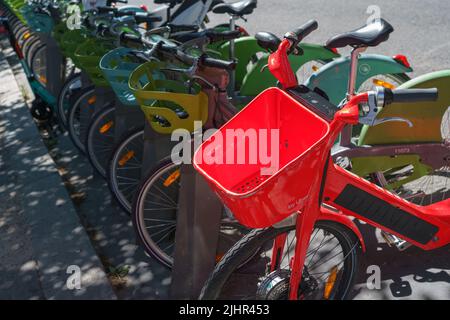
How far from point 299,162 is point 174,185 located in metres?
1.67

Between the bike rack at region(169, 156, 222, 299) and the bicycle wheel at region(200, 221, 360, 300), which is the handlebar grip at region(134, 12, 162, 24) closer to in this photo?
the bike rack at region(169, 156, 222, 299)

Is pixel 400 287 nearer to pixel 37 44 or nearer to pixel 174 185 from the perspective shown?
pixel 174 185

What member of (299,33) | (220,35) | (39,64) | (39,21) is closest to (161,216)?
(220,35)

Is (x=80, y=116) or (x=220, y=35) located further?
(x=80, y=116)

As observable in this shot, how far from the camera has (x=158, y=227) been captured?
13.1ft

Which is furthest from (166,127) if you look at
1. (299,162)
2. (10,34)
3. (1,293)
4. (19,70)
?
(19,70)

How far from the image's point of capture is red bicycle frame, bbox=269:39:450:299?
2.63 m

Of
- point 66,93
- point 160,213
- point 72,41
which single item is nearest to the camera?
point 160,213

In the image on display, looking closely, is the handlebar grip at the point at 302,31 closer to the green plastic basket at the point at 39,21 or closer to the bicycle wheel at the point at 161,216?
the bicycle wheel at the point at 161,216

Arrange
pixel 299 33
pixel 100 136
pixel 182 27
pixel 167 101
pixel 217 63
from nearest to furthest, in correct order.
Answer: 1. pixel 299 33
2. pixel 217 63
3. pixel 167 101
4. pixel 182 27
5. pixel 100 136

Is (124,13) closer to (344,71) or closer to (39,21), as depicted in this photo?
(39,21)

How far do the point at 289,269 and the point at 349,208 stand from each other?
17.4 inches

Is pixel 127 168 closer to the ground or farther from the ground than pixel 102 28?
closer to the ground

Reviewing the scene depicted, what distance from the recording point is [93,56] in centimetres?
Result: 445
